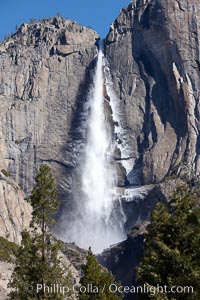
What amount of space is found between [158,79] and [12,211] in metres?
32.4

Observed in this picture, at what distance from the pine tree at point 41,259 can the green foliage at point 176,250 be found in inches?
278

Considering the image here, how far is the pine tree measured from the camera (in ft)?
123

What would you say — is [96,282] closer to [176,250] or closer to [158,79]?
[176,250]

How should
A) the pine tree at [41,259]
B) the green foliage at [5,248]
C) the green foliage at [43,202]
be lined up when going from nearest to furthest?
1. the pine tree at [41,259]
2. the green foliage at [43,202]
3. the green foliage at [5,248]

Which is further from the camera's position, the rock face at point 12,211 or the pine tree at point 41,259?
the rock face at point 12,211

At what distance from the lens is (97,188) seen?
117m

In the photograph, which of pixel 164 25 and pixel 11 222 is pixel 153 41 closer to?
pixel 164 25

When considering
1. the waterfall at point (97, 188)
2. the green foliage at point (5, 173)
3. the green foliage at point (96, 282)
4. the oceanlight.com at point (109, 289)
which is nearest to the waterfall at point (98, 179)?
the waterfall at point (97, 188)

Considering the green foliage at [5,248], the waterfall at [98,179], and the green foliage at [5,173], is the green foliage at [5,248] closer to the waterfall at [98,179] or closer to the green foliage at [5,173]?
the green foliage at [5,173]

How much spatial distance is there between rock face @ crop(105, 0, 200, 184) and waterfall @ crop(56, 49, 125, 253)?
4311 mm

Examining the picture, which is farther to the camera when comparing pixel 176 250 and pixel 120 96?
pixel 120 96

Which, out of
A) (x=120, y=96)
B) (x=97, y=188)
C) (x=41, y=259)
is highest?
(x=120, y=96)

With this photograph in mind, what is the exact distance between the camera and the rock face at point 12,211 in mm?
97688

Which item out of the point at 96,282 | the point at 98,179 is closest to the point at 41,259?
the point at 96,282
